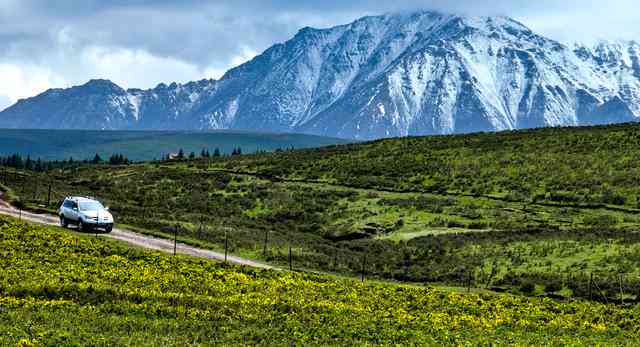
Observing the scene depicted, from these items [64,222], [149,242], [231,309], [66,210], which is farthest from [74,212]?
[231,309]

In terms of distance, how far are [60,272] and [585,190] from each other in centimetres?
6563

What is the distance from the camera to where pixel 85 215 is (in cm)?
5859

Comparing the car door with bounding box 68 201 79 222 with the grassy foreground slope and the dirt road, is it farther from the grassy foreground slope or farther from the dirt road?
the grassy foreground slope

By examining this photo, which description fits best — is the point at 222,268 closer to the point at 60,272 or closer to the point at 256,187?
the point at 60,272

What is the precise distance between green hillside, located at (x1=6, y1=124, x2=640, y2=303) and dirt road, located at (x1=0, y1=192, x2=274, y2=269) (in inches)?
105

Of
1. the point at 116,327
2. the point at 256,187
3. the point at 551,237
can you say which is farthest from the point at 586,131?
the point at 116,327

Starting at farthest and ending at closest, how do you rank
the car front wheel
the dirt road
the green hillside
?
the car front wheel, the green hillside, the dirt road

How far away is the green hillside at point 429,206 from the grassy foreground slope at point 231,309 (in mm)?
10362

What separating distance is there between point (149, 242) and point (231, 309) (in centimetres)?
2576

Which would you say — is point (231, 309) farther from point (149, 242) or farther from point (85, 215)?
point (85, 215)

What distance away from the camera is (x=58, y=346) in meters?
24.2

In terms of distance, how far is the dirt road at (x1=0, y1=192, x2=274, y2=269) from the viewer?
2130 inches

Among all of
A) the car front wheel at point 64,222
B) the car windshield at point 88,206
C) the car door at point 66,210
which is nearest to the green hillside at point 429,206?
the car windshield at point 88,206

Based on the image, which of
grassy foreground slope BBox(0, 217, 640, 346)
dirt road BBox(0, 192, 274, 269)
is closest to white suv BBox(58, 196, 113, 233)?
dirt road BBox(0, 192, 274, 269)
